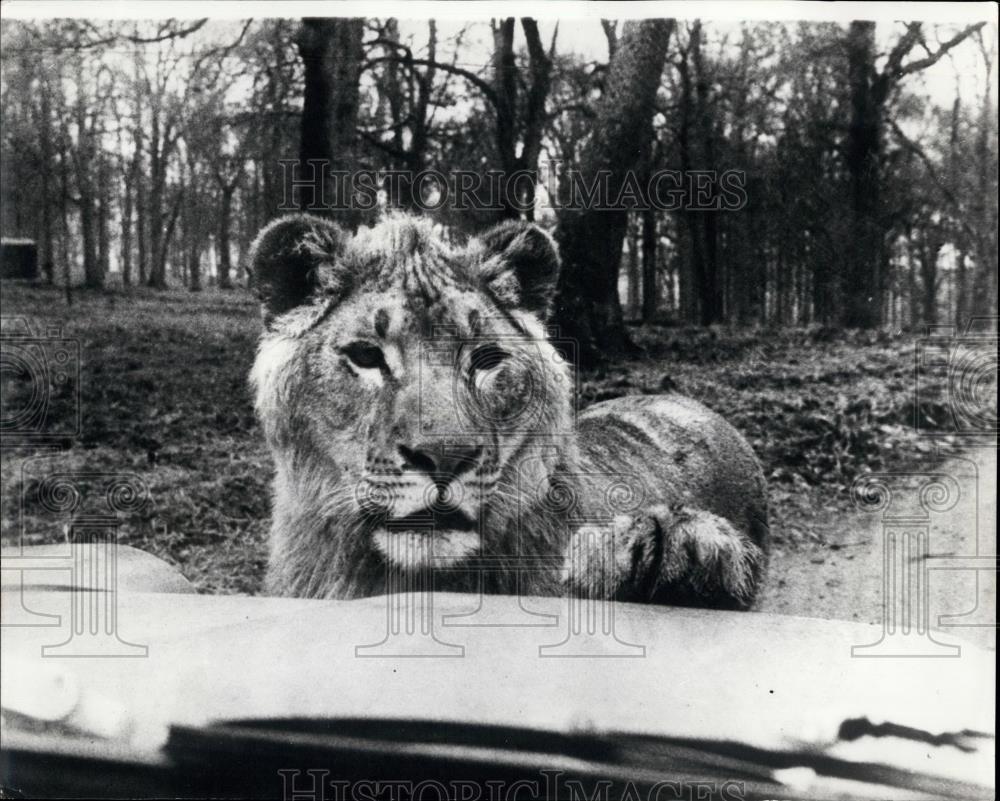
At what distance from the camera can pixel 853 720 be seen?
3.79 meters

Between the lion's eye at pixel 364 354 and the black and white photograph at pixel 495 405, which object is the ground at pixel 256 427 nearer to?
the black and white photograph at pixel 495 405

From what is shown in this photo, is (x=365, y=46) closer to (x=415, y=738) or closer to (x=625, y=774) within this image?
(x=415, y=738)

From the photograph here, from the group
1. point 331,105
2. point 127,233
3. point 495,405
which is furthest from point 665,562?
point 127,233

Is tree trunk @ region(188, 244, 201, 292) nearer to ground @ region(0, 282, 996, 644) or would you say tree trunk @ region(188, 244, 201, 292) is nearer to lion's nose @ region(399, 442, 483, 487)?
ground @ region(0, 282, 996, 644)

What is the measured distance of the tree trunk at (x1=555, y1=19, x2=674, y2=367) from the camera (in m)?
3.88

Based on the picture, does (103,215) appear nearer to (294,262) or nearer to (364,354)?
(294,262)

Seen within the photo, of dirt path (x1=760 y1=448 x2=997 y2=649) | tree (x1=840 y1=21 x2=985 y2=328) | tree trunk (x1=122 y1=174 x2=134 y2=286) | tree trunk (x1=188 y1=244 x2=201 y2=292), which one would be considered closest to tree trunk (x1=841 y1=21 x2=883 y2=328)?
tree (x1=840 y1=21 x2=985 y2=328)

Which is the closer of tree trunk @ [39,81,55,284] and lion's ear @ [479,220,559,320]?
lion's ear @ [479,220,559,320]

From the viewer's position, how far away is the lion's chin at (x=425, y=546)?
3.69m

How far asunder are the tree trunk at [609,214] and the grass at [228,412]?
191 millimetres

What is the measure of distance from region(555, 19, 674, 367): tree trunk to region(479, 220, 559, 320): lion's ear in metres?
0.06

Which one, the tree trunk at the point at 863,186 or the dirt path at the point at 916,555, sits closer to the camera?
the dirt path at the point at 916,555

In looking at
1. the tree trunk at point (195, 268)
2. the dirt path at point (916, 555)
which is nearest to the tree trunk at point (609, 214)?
the dirt path at point (916, 555)

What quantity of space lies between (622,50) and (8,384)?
3.29 metres
